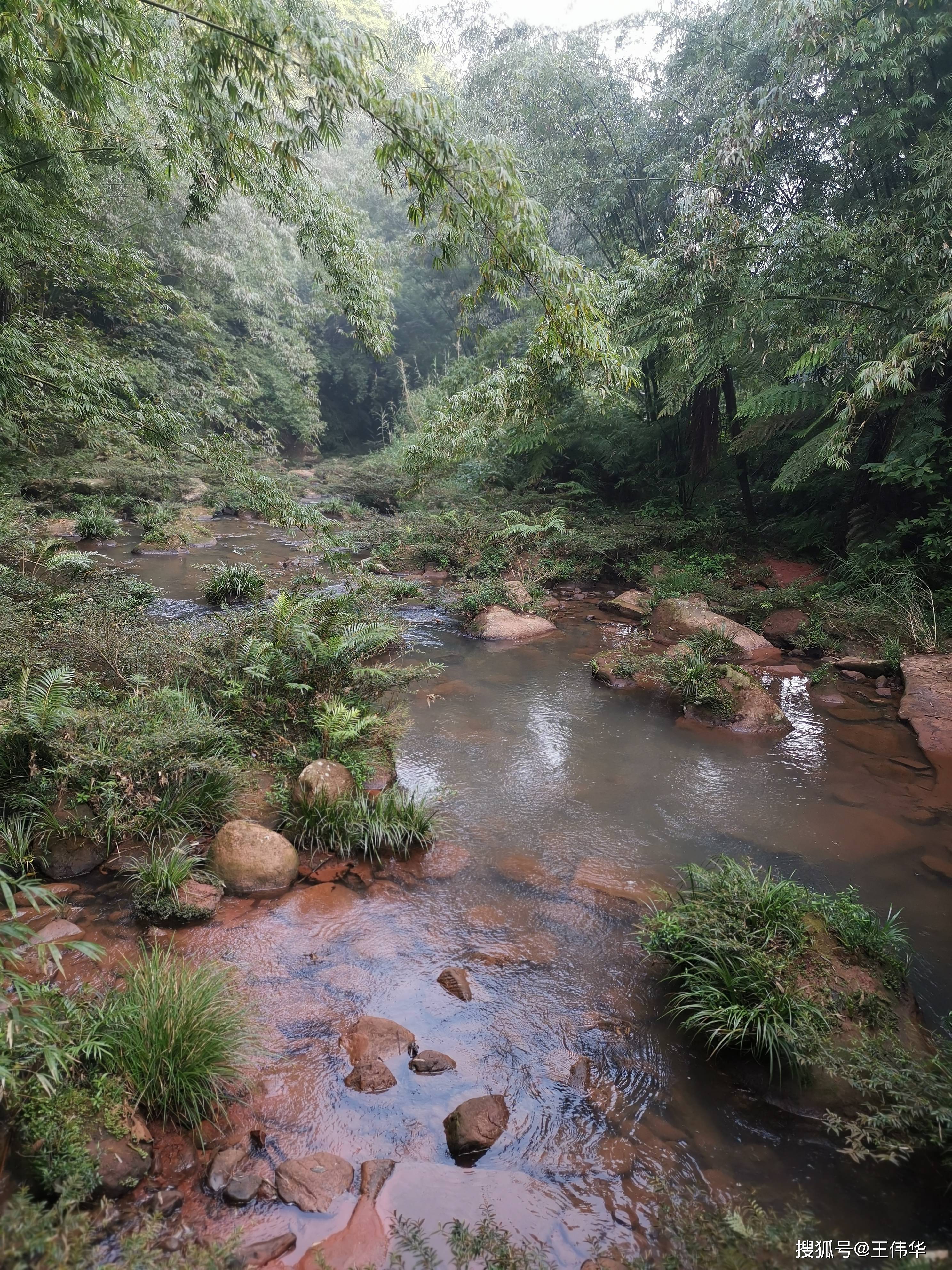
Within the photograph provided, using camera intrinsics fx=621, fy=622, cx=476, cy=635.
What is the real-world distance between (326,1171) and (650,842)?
3.29 metres

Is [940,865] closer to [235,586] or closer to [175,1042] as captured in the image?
[175,1042]

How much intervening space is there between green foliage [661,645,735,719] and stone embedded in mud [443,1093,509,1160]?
5.27 metres

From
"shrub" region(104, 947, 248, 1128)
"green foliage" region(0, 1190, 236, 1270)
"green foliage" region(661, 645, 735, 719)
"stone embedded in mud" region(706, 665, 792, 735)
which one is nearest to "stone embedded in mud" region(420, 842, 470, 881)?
"shrub" region(104, 947, 248, 1128)

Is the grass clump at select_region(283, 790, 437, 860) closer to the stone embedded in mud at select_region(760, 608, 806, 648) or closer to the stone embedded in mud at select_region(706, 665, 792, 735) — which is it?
the stone embedded in mud at select_region(706, 665, 792, 735)

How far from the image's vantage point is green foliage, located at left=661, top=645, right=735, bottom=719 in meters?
7.14

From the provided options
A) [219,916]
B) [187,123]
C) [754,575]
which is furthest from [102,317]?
[219,916]

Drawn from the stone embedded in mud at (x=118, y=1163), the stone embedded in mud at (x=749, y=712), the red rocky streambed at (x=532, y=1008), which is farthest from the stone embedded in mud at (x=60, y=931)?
the stone embedded in mud at (x=749, y=712)

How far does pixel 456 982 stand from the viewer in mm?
3477

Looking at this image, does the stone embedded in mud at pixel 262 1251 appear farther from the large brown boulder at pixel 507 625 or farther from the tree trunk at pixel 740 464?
the tree trunk at pixel 740 464

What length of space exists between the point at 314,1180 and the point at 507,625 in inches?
324

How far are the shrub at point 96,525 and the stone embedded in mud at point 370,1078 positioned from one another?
1408 centimetres

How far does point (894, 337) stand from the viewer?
752 cm

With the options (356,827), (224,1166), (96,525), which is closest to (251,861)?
(356,827)

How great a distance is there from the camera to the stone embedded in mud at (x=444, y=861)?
4.48 m
